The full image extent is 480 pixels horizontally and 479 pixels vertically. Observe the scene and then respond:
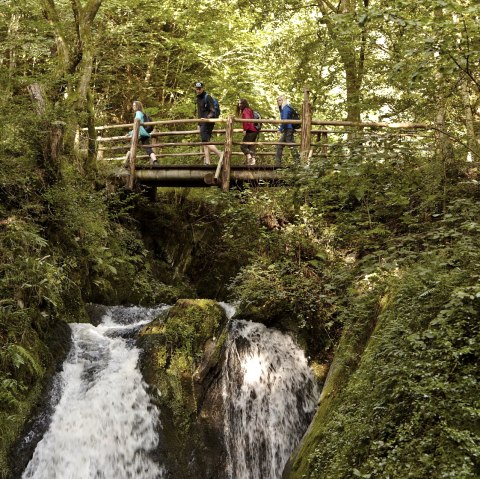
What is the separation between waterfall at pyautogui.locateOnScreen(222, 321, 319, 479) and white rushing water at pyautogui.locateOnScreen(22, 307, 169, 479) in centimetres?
122

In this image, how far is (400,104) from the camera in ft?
41.3

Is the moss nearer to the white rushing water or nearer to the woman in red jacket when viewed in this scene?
the white rushing water

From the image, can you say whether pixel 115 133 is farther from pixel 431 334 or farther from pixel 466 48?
pixel 431 334

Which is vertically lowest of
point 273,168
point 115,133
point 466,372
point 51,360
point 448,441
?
point 51,360

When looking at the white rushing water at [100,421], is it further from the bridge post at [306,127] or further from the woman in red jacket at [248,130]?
the woman in red jacket at [248,130]

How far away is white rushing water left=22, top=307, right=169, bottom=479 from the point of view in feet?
23.2

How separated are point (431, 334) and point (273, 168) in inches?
313

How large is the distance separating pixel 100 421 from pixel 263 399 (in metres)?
2.47

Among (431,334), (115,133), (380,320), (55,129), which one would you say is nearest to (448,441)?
(431,334)

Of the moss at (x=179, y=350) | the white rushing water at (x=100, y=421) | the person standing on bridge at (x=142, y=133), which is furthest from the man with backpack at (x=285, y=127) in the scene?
the white rushing water at (x=100, y=421)

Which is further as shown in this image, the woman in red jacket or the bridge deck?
the woman in red jacket

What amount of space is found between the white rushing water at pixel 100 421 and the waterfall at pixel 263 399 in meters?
1.22

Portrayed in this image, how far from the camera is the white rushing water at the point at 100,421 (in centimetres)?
708

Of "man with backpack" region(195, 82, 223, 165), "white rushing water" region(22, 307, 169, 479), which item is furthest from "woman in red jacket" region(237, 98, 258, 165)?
"white rushing water" region(22, 307, 169, 479)
